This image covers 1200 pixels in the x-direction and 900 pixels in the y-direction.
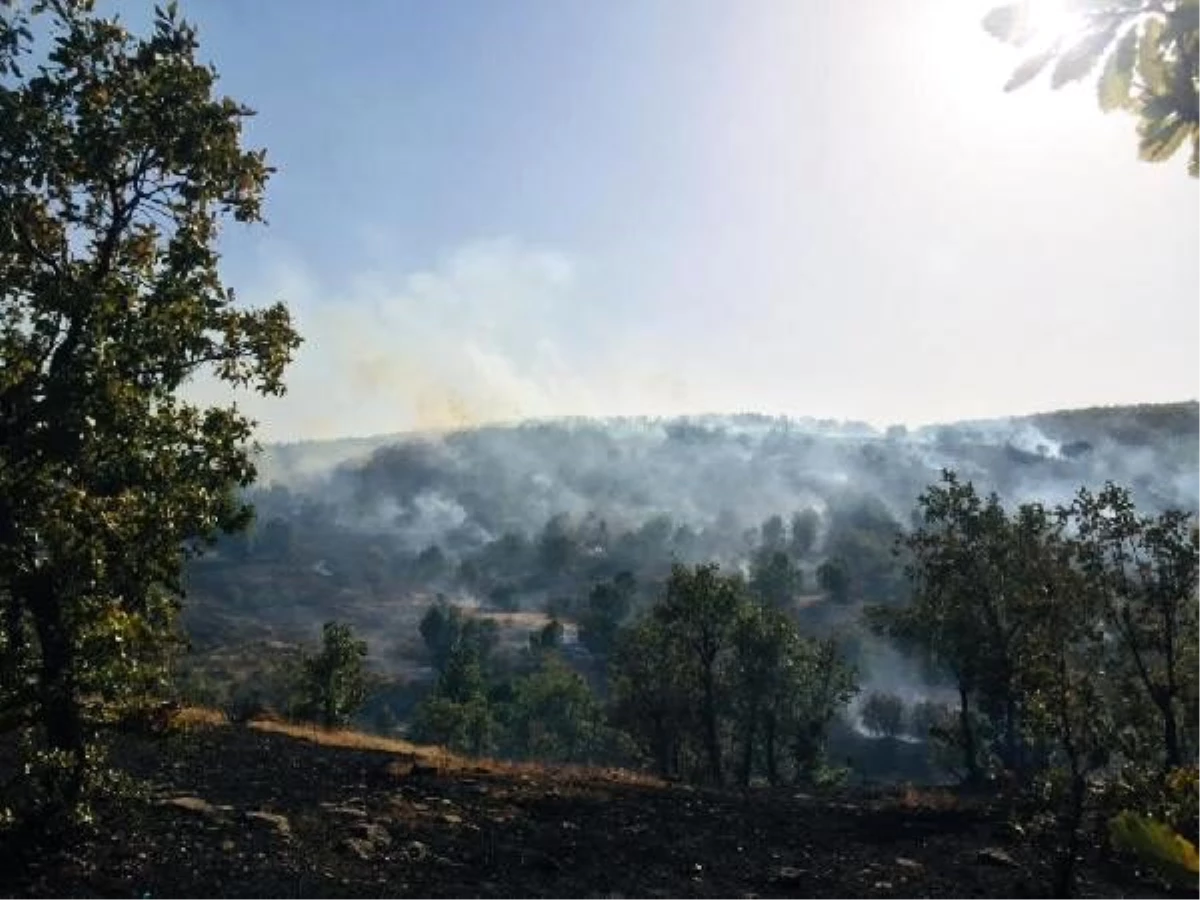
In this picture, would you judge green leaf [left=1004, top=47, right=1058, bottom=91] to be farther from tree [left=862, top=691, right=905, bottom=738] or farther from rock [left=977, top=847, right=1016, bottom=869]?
tree [left=862, top=691, right=905, bottom=738]

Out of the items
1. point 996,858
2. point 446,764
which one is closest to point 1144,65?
point 996,858

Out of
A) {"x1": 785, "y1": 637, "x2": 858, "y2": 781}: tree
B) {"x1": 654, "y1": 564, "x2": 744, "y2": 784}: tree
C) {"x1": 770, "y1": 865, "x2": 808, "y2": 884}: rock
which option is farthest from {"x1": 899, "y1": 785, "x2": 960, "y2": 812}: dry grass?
{"x1": 785, "y1": 637, "x2": 858, "y2": 781}: tree

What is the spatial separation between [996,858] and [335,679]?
4843cm

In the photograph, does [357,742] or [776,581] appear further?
[776,581]

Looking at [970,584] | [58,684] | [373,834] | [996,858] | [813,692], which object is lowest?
[813,692]

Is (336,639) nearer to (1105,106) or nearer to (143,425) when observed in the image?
(143,425)

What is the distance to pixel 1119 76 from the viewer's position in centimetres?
407

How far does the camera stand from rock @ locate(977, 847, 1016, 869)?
26.3 meters

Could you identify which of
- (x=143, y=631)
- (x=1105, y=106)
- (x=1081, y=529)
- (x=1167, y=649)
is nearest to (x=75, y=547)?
(x=143, y=631)

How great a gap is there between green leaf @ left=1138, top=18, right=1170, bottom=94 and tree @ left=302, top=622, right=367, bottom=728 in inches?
2544

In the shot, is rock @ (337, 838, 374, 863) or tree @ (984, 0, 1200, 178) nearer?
Result: tree @ (984, 0, 1200, 178)

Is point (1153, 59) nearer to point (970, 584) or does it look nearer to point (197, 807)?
point (197, 807)

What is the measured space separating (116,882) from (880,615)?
4567 cm

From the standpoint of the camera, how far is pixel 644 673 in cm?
6900
